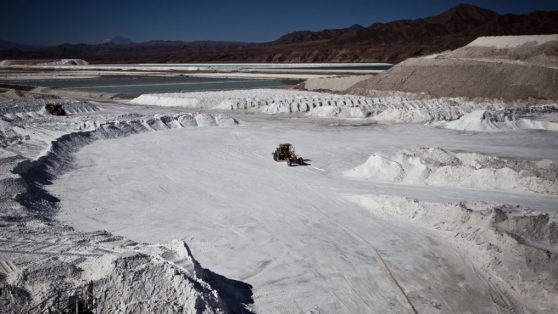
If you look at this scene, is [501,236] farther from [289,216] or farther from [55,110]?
Answer: [55,110]

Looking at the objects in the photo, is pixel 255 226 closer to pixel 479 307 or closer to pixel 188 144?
pixel 479 307

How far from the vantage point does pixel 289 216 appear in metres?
10.2

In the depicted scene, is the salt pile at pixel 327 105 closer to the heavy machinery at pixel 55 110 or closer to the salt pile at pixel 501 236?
the heavy machinery at pixel 55 110

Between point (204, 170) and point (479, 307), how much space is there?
933cm

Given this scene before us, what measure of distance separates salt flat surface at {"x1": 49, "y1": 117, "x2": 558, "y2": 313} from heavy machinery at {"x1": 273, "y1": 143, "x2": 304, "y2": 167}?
480mm

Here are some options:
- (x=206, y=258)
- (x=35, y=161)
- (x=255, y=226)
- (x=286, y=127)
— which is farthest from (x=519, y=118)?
(x=35, y=161)

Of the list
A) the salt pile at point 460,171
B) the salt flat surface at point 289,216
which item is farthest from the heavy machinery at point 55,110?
the salt pile at point 460,171

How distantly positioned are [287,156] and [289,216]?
5.06 meters

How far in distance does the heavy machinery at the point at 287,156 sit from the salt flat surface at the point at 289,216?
48 cm

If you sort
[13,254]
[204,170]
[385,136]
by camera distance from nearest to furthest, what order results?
[13,254]
[204,170]
[385,136]

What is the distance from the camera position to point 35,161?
1341 cm

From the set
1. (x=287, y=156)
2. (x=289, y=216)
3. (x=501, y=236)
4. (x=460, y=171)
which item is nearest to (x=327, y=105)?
(x=287, y=156)

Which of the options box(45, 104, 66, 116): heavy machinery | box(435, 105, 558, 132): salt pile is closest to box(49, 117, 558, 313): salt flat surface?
box(435, 105, 558, 132): salt pile

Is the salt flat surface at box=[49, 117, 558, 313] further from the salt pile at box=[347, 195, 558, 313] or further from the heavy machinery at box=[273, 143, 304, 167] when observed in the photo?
the heavy machinery at box=[273, 143, 304, 167]
